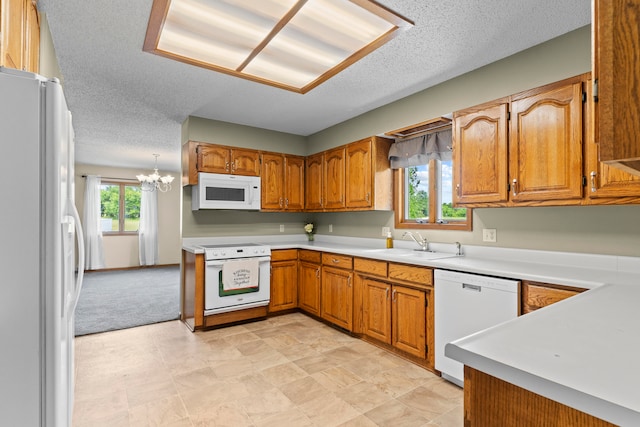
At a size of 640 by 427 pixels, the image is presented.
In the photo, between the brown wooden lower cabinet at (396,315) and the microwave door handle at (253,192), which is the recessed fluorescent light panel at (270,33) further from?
the brown wooden lower cabinet at (396,315)

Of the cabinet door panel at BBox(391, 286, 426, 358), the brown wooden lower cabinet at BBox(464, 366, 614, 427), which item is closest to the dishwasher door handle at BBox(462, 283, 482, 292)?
the cabinet door panel at BBox(391, 286, 426, 358)

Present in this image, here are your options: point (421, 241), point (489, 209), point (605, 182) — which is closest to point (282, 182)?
point (421, 241)

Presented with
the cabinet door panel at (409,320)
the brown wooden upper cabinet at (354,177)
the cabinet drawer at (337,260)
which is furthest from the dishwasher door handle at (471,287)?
the brown wooden upper cabinet at (354,177)

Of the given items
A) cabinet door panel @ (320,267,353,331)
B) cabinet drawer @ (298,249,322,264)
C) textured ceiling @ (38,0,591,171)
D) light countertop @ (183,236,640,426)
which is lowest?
cabinet door panel @ (320,267,353,331)

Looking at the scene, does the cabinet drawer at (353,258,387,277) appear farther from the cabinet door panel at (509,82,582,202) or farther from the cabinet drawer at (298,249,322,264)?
the cabinet door panel at (509,82,582,202)

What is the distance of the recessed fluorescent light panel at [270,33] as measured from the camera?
190 centimetres

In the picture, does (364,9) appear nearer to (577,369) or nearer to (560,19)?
(560,19)

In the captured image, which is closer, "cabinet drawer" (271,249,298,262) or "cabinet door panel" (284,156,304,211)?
"cabinet drawer" (271,249,298,262)

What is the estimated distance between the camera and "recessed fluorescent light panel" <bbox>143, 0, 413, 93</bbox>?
190 cm

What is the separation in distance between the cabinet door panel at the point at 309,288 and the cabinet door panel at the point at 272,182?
36.0 inches

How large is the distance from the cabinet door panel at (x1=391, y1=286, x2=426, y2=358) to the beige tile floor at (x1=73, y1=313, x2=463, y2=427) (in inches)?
6.0

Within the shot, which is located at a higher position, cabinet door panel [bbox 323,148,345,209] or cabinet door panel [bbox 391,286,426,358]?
cabinet door panel [bbox 323,148,345,209]

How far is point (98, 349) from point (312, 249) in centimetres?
233

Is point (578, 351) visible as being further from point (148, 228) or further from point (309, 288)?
point (148, 228)
